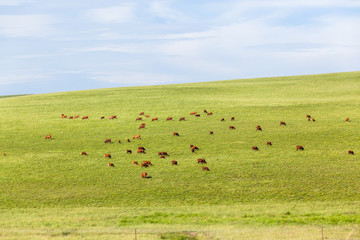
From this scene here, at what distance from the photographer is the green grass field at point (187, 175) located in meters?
22.1

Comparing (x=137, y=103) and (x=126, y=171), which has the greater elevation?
(x=137, y=103)

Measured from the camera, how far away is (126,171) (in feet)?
107

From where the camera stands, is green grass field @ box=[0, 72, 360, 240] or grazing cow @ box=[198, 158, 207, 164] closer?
green grass field @ box=[0, 72, 360, 240]

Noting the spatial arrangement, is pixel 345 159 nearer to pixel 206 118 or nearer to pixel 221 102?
pixel 206 118

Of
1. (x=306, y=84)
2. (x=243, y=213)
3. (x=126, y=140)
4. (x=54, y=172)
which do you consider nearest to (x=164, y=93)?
(x=306, y=84)

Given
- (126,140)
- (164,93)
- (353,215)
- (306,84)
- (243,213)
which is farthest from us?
(306,84)

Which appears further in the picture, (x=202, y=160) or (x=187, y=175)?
(x=202, y=160)

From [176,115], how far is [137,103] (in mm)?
11521

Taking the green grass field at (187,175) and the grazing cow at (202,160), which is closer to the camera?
the green grass field at (187,175)

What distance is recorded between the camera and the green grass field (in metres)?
22.1

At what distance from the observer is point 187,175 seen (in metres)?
31.5

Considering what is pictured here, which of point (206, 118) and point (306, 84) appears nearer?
point (206, 118)

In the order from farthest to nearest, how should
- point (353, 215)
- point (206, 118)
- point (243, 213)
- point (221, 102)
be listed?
point (221, 102) → point (206, 118) → point (243, 213) → point (353, 215)

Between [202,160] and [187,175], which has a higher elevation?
[202,160]
